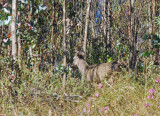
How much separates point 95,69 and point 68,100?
6.62 ft

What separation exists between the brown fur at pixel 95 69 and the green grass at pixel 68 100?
84 cm

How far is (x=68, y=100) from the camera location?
4781 mm

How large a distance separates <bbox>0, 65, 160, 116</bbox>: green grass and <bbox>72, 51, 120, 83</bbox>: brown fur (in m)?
0.84

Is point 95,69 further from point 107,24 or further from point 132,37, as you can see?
point 107,24

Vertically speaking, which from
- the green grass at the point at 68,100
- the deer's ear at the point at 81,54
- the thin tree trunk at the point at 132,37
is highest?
the thin tree trunk at the point at 132,37

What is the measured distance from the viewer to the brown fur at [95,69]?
618 centimetres

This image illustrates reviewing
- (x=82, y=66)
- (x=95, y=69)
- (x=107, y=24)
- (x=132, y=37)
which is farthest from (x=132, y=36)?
(x=107, y=24)

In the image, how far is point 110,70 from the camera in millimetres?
6172

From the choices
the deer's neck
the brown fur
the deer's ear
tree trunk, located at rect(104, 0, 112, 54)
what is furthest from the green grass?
tree trunk, located at rect(104, 0, 112, 54)

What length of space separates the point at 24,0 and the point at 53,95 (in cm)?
232

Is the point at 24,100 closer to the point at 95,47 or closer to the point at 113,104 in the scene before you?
the point at 113,104

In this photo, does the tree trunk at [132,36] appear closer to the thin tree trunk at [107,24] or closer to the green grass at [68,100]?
the green grass at [68,100]

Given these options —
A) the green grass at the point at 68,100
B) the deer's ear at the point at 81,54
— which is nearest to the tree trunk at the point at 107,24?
the deer's ear at the point at 81,54

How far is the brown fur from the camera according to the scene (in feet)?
20.3
